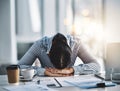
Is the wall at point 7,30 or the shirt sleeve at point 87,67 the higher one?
the wall at point 7,30

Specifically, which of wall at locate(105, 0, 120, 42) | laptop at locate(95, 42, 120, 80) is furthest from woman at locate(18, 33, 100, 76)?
wall at locate(105, 0, 120, 42)

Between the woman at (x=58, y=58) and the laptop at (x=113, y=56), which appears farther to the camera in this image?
the woman at (x=58, y=58)

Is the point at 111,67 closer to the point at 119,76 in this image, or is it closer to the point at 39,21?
the point at 119,76

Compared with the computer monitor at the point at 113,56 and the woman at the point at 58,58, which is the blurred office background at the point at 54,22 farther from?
the computer monitor at the point at 113,56

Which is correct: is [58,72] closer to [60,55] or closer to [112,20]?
[60,55]

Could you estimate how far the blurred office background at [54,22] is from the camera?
4316 mm

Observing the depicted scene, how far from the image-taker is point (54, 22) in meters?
4.52

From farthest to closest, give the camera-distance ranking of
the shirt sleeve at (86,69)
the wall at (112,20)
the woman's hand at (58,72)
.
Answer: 1. the wall at (112,20)
2. the shirt sleeve at (86,69)
3. the woman's hand at (58,72)

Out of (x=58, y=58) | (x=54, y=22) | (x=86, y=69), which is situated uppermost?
(x=54, y=22)

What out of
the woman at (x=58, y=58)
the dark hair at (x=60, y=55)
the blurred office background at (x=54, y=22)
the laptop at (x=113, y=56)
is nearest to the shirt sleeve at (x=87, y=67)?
the woman at (x=58, y=58)

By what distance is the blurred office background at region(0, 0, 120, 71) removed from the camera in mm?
4316

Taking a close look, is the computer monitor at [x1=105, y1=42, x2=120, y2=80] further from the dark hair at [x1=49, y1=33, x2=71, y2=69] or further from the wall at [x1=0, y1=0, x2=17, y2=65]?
the wall at [x1=0, y1=0, x2=17, y2=65]

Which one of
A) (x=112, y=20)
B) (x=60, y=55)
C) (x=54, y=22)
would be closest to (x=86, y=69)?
(x=60, y=55)

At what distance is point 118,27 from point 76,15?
770 mm
